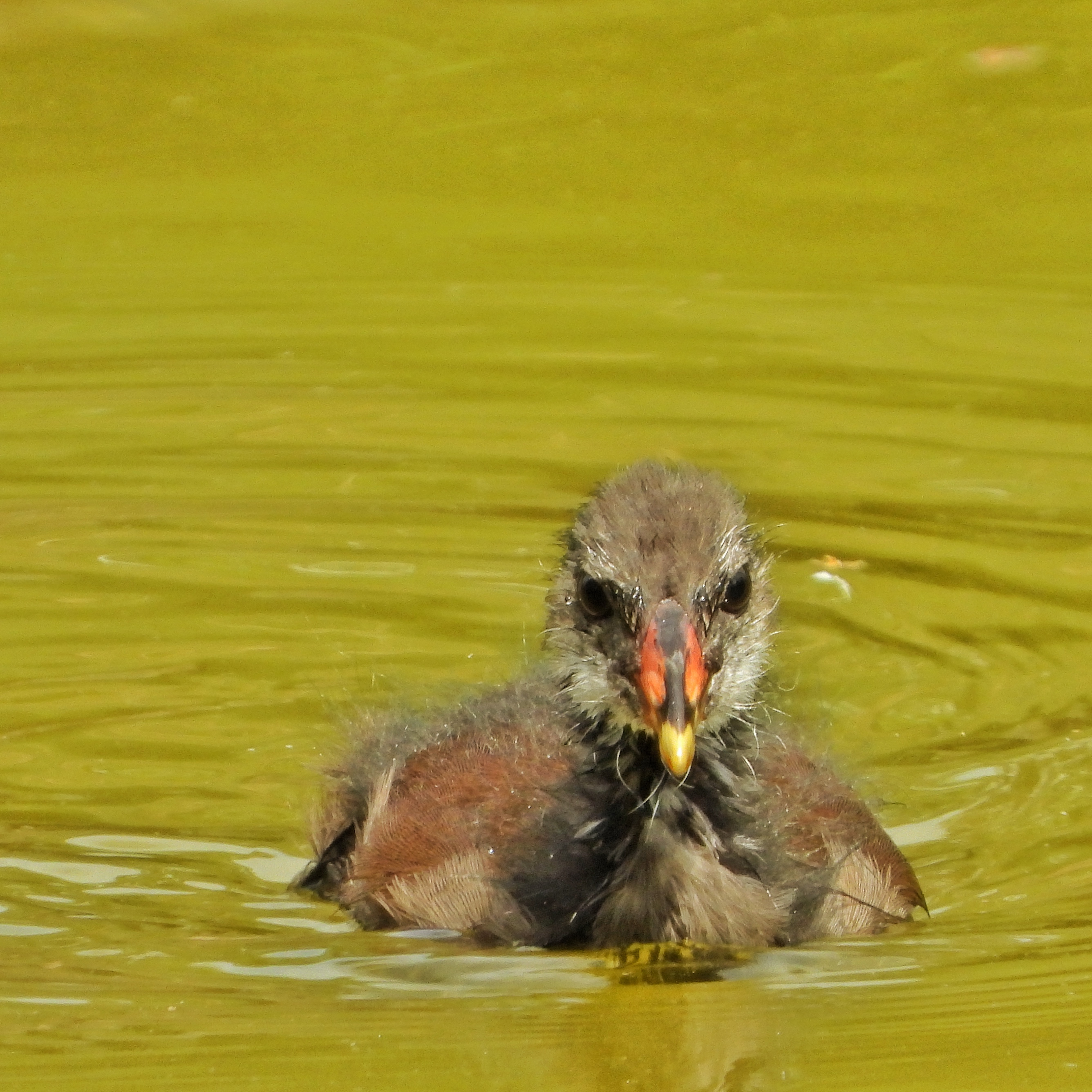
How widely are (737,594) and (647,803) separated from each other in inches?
20.8

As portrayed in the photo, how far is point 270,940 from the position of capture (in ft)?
20.3

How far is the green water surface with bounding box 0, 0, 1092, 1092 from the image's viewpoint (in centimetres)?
550

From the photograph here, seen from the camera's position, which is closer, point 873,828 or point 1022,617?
point 873,828

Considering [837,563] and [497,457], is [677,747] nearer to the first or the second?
[837,563]

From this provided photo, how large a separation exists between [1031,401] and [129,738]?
3910 mm

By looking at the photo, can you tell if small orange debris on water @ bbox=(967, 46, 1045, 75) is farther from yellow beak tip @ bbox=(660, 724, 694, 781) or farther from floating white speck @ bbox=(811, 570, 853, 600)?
yellow beak tip @ bbox=(660, 724, 694, 781)

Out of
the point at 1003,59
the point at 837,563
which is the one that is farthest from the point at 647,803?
the point at 1003,59

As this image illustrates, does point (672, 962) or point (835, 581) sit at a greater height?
point (835, 581)

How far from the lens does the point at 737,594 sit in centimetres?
614

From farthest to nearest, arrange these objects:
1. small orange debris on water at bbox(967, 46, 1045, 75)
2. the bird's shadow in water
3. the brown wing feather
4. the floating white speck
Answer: small orange debris on water at bbox(967, 46, 1045, 75) < the floating white speck < the brown wing feather < the bird's shadow in water

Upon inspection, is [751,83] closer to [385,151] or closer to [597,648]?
[385,151]

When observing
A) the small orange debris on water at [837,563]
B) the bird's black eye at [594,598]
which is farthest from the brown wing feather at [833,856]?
the small orange debris on water at [837,563]

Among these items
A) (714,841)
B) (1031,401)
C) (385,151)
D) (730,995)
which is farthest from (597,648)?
(385,151)

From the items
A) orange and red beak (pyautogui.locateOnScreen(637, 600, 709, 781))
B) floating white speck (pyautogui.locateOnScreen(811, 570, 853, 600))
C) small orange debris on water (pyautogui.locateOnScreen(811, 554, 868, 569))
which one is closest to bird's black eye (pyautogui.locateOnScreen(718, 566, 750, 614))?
orange and red beak (pyautogui.locateOnScreen(637, 600, 709, 781))
